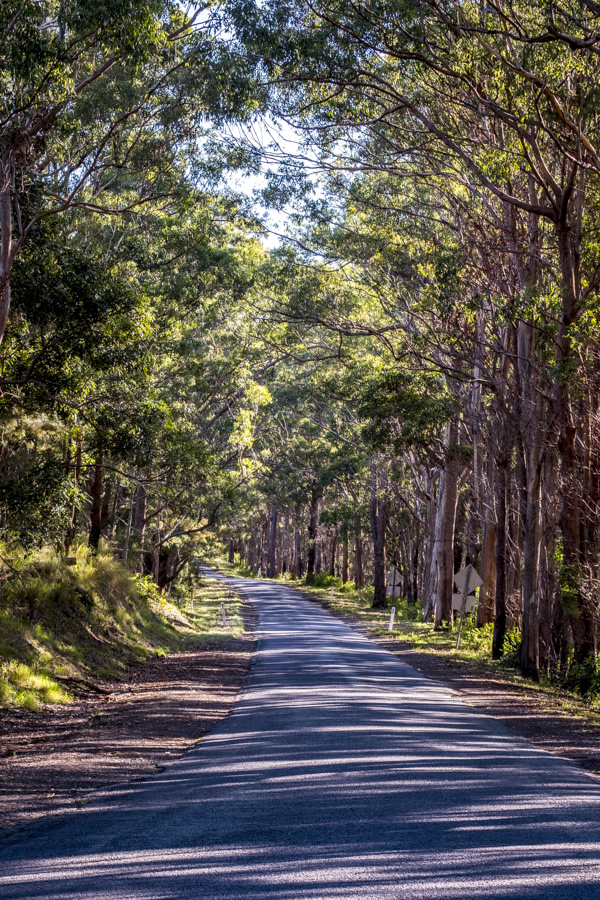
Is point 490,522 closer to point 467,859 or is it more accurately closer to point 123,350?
point 123,350

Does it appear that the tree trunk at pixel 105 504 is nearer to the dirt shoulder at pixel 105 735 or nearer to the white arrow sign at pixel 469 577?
the dirt shoulder at pixel 105 735

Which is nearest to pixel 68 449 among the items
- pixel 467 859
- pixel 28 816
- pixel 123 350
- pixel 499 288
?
pixel 123 350

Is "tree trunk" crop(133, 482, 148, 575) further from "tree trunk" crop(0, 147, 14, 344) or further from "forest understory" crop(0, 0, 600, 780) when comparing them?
"tree trunk" crop(0, 147, 14, 344)

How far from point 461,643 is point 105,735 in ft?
57.9

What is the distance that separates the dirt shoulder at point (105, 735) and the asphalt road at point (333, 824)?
1.45ft

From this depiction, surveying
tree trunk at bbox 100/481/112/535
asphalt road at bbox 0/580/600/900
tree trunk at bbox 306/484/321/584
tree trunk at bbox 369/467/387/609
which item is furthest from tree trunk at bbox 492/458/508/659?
tree trunk at bbox 306/484/321/584

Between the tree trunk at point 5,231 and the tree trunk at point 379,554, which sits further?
the tree trunk at point 379,554

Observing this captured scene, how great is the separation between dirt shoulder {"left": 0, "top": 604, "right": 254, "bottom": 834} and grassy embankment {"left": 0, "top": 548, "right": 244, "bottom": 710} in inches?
23.4

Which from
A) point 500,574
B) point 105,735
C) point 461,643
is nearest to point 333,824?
point 105,735

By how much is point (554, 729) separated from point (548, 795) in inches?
222

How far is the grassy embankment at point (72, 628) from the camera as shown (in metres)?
15.6

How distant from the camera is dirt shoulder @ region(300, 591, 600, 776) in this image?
472 inches

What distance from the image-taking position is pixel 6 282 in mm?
13555

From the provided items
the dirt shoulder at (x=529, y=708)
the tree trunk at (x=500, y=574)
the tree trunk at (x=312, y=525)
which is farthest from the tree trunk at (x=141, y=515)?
the tree trunk at (x=312, y=525)
